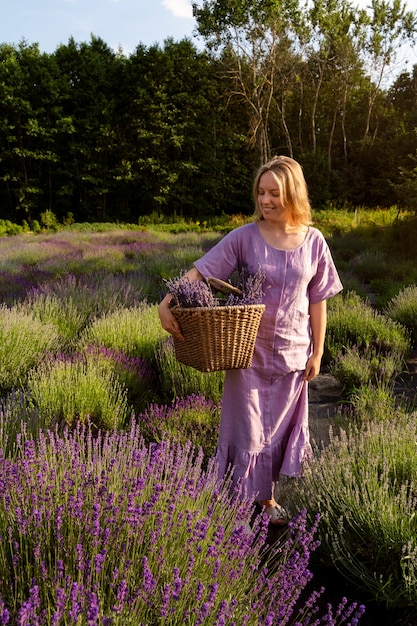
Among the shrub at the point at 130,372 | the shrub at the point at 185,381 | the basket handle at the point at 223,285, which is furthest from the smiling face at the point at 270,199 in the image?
the shrub at the point at 130,372

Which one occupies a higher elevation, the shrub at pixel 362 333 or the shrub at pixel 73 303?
the shrub at pixel 73 303

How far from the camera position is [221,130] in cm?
3158

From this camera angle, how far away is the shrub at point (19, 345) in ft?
13.8

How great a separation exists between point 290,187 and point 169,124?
2885cm

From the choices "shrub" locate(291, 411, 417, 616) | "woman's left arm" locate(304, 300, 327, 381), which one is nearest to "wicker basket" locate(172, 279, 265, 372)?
"woman's left arm" locate(304, 300, 327, 381)

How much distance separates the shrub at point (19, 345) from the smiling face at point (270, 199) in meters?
2.37

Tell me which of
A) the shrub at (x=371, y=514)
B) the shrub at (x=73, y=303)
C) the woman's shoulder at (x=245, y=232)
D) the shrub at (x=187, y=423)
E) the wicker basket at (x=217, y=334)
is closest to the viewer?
the shrub at (x=371, y=514)

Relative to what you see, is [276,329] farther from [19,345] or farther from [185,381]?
[19,345]

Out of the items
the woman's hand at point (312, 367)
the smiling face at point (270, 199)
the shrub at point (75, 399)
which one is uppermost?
the smiling face at point (270, 199)

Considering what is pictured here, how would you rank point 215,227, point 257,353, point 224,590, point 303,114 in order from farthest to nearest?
point 303,114, point 215,227, point 257,353, point 224,590

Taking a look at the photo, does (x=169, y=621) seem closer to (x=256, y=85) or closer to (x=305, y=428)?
(x=305, y=428)

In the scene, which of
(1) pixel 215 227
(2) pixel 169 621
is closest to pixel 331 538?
(2) pixel 169 621

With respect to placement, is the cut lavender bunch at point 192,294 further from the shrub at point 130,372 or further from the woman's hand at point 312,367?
the shrub at point 130,372

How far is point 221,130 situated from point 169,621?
3214 centimetres
